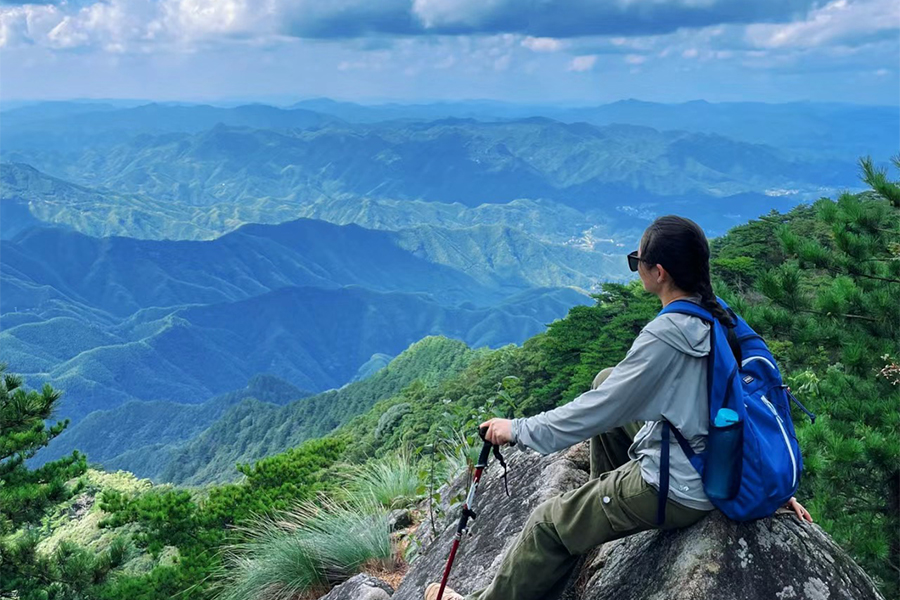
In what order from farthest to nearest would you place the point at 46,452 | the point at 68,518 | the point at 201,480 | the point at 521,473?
the point at 46,452, the point at 201,480, the point at 68,518, the point at 521,473

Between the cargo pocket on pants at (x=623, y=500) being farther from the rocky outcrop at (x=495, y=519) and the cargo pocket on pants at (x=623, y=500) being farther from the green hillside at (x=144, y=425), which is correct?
the green hillside at (x=144, y=425)

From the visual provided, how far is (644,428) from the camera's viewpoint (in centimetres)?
345

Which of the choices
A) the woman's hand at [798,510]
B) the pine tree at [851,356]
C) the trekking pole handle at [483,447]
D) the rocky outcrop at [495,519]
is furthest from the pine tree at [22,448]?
the woman's hand at [798,510]

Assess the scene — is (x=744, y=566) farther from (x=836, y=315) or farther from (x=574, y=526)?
(x=836, y=315)

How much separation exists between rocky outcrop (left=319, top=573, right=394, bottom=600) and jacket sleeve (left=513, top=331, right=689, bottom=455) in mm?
2623

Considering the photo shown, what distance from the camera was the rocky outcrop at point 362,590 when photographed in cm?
547

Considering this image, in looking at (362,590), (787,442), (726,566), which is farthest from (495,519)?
(787,442)

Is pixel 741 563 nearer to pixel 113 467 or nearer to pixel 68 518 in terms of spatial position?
pixel 68 518

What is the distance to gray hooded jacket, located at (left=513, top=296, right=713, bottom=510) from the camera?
3.21 metres

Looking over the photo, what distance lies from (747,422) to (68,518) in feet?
132

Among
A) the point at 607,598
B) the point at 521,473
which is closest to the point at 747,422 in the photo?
the point at 607,598

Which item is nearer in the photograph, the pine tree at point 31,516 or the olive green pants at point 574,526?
the olive green pants at point 574,526

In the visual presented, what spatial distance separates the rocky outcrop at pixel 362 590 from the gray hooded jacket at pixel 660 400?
2.70 meters

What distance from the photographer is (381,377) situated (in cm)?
9806
